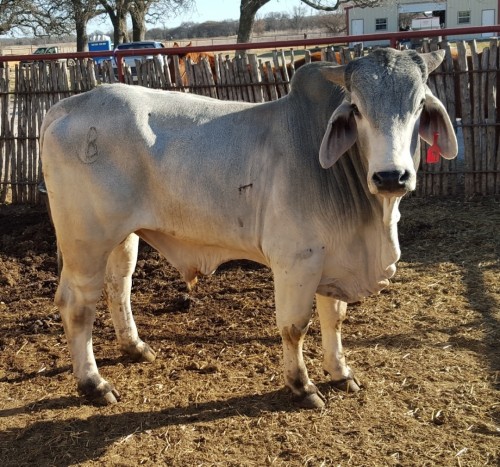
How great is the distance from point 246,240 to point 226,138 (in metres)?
0.60

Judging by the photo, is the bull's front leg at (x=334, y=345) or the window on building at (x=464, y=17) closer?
the bull's front leg at (x=334, y=345)

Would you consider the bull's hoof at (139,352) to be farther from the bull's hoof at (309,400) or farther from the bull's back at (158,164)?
the bull's hoof at (309,400)

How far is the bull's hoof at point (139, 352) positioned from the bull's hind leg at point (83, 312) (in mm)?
435

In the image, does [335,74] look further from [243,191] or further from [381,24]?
[381,24]

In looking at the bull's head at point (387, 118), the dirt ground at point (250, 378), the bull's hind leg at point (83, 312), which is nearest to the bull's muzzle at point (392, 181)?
the bull's head at point (387, 118)

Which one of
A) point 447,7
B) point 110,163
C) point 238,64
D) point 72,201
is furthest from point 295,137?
point 447,7

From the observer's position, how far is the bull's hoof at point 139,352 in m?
4.65

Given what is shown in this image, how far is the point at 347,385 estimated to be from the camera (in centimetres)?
414

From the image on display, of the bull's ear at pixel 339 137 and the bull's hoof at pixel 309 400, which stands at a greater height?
the bull's ear at pixel 339 137

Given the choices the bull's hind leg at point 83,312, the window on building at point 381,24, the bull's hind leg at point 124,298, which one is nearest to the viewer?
the bull's hind leg at point 83,312

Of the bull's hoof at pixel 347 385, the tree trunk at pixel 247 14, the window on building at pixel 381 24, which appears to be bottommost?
the bull's hoof at pixel 347 385

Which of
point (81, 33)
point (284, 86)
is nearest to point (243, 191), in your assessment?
point (284, 86)

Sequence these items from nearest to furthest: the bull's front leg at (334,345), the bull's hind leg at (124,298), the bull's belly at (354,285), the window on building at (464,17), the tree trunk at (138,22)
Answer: the bull's belly at (354,285)
the bull's front leg at (334,345)
the bull's hind leg at (124,298)
the tree trunk at (138,22)
the window on building at (464,17)

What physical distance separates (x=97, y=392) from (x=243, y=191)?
1545 millimetres
